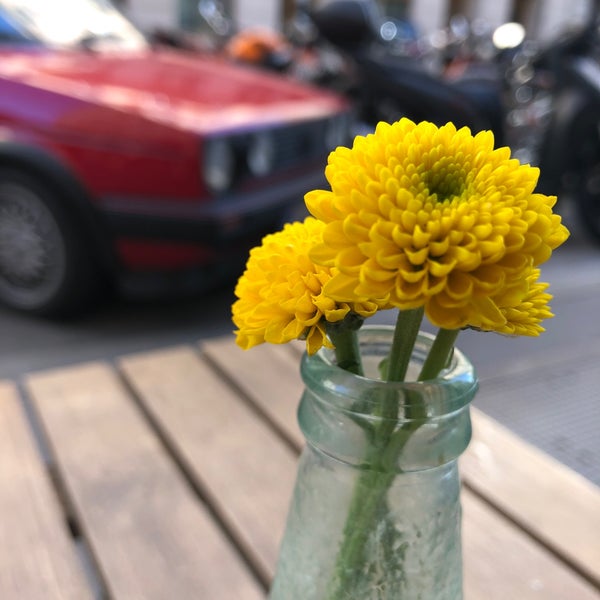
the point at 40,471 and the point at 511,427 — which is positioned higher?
the point at 40,471

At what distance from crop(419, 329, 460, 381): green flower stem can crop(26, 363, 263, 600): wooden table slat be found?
34cm

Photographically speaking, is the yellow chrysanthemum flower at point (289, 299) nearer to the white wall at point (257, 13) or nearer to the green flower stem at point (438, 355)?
the green flower stem at point (438, 355)

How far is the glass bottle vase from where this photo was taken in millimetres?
481

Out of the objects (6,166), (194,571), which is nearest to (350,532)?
(194,571)

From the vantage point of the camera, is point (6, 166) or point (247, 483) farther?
point (6, 166)

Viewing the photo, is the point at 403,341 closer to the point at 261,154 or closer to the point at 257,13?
the point at 261,154

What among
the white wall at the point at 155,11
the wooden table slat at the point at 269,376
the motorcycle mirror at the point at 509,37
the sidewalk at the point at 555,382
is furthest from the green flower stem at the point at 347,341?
the white wall at the point at 155,11

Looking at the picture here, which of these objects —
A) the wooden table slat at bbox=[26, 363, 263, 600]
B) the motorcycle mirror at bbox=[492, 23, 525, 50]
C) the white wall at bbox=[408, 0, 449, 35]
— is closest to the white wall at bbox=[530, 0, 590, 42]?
the white wall at bbox=[408, 0, 449, 35]

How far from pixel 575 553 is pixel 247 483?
357 mm

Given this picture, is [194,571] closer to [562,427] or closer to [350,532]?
[350,532]

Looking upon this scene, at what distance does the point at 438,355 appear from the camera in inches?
18.6

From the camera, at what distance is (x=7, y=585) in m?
0.69

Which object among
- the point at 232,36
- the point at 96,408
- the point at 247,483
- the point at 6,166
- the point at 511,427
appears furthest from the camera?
the point at 232,36

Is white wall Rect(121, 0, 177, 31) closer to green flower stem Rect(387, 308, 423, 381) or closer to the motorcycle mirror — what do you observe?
the motorcycle mirror
